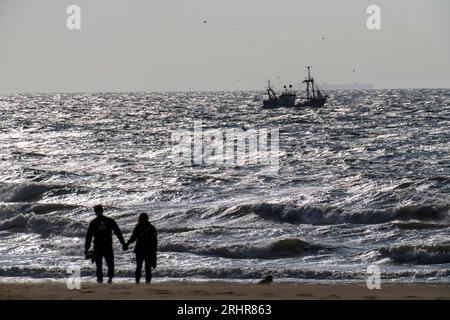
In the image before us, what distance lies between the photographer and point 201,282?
1969 centimetres

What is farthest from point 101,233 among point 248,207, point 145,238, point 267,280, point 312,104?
point 312,104

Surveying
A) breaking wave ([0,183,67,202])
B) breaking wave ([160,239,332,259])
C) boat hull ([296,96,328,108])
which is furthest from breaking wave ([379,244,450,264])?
boat hull ([296,96,328,108])

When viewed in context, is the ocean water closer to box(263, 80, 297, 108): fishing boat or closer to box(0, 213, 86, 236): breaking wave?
box(0, 213, 86, 236): breaking wave

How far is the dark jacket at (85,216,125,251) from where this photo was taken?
661 inches

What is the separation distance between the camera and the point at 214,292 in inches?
631

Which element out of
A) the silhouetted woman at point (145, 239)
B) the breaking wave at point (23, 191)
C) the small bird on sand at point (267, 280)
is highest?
the silhouetted woman at point (145, 239)

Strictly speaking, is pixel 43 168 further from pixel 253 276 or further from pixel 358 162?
pixel 253 276

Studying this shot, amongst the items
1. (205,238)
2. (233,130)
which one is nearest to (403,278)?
(205,238)

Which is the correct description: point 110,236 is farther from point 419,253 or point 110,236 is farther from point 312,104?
point 312,104

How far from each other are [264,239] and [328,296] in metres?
10.6

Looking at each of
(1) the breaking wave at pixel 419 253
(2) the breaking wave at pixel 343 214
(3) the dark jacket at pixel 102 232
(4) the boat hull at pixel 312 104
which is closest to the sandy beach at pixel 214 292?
(3) the dark jacket at pixel 102 232

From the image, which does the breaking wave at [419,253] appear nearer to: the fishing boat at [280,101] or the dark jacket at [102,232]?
the dark jacket at [102,232]

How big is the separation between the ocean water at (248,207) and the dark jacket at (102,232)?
3769 millimetres

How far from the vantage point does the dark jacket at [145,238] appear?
16.9 m
